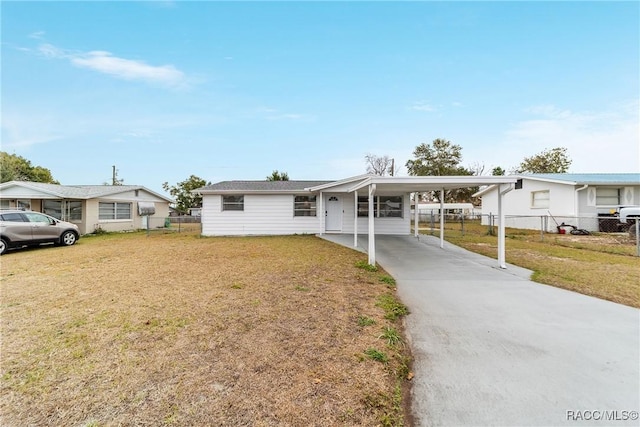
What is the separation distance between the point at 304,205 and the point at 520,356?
12.6 metres

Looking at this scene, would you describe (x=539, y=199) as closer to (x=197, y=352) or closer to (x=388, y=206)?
(x=388, y=206)

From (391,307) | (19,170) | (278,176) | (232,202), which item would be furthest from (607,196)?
(19,170)

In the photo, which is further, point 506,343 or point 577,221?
point 577,221

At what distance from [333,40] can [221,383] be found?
12720mm

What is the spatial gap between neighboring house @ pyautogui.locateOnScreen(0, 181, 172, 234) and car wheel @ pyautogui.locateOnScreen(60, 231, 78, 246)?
13.5 feet

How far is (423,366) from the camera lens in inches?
109

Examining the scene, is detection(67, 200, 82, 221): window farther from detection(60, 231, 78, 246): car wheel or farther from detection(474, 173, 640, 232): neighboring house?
detection(474, 173, 640, 232): neighboring house

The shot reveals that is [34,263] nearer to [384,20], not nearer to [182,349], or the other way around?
[182,349]

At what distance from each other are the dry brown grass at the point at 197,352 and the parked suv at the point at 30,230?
5882mm

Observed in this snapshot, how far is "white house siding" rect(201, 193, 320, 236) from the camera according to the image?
14828 millimetres

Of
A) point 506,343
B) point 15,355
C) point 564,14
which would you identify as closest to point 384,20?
point 564,14

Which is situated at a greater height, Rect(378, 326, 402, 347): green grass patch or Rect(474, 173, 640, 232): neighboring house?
Rect(474, 173, 640, 232): neighboring house

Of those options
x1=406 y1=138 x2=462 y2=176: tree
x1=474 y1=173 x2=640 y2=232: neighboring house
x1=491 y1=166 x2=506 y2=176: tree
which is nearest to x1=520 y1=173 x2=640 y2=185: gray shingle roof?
x1=474 y1=173 x2=640 y2=232: neighboring house

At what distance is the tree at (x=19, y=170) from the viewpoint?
27936mm
